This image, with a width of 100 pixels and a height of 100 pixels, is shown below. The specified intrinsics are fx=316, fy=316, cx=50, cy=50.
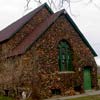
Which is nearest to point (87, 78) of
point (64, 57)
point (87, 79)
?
point (87, 79)

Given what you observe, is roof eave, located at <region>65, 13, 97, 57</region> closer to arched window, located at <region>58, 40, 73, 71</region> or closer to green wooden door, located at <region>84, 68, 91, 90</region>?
arched window, located at <region>58, 40, 73, 71</region>

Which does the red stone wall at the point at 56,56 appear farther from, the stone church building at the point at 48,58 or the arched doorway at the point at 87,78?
the arched doorway at the point at 87,78

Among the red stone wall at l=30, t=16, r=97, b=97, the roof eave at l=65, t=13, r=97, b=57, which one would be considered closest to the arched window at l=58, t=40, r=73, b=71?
the red stone wall at l=30, t=16, r=97, b=97

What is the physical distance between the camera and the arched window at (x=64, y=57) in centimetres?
2672

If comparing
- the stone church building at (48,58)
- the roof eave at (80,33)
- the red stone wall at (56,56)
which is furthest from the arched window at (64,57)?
the roof eave at (80,33)

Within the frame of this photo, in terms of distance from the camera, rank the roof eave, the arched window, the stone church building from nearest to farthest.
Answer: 1. the stone church building
2. the arched window
3. the roof eave

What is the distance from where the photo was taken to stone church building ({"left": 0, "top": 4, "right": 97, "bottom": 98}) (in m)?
24.5

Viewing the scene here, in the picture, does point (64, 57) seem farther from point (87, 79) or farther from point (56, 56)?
point (87, 79)

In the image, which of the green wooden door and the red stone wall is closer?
the red stone wall

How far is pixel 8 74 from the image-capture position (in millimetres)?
24797

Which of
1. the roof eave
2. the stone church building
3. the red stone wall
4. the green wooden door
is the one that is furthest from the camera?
the green wooden door

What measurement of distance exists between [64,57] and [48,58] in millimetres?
2002

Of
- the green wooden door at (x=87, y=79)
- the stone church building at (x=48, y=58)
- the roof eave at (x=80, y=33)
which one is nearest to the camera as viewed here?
the stone church building at (x=48, y=58)

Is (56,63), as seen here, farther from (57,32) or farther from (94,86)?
(94,86)
